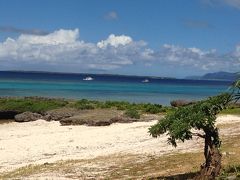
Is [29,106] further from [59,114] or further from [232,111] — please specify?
[232,111]

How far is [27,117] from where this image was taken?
6325 cm

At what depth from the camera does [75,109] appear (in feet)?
209

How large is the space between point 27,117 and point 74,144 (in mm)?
25261

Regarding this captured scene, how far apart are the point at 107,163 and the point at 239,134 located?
11066 mm

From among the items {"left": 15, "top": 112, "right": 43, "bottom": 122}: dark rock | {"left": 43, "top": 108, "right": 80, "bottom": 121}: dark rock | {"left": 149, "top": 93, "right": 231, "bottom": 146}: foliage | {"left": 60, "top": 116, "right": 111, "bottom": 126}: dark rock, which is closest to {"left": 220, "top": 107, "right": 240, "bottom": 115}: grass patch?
{"left": 60, "top": 116, "right": 111, "bottom": 126}: dark rock

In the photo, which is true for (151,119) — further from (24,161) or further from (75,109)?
(24,161)

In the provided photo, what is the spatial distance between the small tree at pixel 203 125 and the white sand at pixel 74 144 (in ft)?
33.2

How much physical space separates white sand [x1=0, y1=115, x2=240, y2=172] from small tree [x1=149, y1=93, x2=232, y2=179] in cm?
1011

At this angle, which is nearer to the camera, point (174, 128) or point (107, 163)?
point (174, 128)

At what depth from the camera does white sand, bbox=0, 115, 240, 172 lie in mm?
32469

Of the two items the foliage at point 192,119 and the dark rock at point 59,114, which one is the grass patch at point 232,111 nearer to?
the dark rock at point 59,114

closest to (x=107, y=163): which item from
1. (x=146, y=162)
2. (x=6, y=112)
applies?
(x=146, y=162)

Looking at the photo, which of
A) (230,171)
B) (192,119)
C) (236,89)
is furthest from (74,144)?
(236,89)

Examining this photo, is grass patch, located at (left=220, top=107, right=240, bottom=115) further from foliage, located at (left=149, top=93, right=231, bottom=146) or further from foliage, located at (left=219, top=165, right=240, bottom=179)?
foliage, located at (left=149, top=93, right=231, bottom=146)
